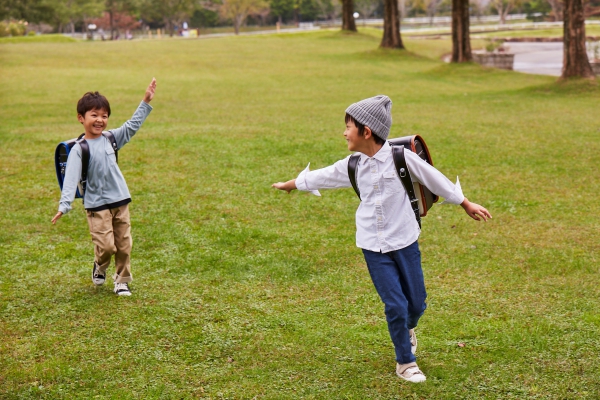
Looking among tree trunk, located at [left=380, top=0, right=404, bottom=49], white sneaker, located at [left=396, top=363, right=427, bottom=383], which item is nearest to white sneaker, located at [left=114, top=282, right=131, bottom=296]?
white sneaker, located at [left=396, top=363, right=427, bottom=383]

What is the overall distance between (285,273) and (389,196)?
93.7 inches

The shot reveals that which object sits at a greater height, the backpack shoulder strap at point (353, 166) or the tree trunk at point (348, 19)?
the tree trunk at point (348, 19)

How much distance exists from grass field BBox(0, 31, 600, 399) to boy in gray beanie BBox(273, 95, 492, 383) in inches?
18.5

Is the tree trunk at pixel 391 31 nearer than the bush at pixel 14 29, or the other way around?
the tree trunk at pixel 391 31

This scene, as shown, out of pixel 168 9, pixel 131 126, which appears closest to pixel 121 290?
pixel 131 126

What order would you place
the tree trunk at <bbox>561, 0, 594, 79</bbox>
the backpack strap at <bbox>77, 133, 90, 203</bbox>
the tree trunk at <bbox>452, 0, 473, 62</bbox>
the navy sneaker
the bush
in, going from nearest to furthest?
the backpack strap at <bbox>77, 133, 90, 203</bbox> → the navy sneaker → the tree trunk at <bbox>561, 0, 594, 79</bbox> → the tree trunk at <bbox>452, 0, 473, 62</bbox> → the bush

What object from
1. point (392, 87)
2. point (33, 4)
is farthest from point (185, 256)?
point (33, 4)

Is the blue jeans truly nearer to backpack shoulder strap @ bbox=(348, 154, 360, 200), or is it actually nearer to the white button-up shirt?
the white button-up shirt

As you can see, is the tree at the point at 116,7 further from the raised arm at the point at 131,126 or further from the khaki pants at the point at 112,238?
→ the khaki pants at the point at 112,238

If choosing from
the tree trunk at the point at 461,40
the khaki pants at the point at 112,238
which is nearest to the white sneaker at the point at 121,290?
the khaki pants at the point at 112,238

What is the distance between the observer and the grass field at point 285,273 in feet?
14.4

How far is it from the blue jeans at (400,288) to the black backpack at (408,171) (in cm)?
26

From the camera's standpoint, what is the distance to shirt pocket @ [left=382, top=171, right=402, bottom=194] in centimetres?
416

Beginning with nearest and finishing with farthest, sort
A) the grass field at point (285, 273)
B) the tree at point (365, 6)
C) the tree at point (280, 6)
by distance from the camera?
the grass field at point (285, 273)
the tree at point (280, 6)
the tree at point (365, 6)
